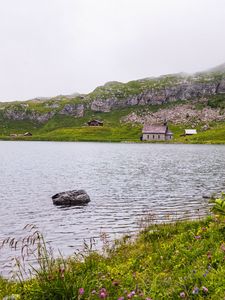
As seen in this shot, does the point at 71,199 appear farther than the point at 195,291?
Yes

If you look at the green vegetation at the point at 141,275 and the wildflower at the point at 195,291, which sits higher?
the wildflower at the point at 195,291

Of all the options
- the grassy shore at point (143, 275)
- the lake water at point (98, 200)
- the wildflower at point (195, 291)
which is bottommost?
the lake water at point (98, 200)

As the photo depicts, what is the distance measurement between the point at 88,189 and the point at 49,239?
2114 cm

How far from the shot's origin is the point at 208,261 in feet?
33.5

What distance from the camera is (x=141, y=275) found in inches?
413

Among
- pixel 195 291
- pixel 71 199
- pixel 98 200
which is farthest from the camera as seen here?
pixel 98 200

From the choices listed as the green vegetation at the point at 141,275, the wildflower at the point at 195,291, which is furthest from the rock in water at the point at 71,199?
the wildflower at the point at 195,291

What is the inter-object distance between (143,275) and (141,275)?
75 mm

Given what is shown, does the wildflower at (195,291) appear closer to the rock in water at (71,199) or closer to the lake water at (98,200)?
the lake water at (98,200)

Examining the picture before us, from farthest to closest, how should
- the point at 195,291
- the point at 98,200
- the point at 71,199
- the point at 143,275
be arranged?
the point at 98,200
the point at 71,199
the point at 143,275
the point at 195,291

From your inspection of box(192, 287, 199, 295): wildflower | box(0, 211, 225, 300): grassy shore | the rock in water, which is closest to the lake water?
the rock in water

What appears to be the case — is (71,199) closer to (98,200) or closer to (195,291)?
(98,200)

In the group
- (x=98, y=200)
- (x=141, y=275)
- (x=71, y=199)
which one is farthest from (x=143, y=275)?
(x=98, y=200)

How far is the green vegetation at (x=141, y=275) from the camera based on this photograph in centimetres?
808
